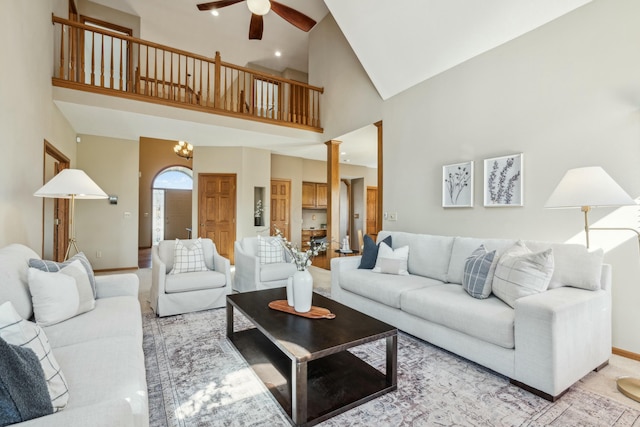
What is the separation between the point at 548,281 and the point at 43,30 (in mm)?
5840

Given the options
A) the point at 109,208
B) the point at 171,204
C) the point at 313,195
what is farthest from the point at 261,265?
the point at 171,204

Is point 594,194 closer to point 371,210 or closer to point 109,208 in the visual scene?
point 109,208

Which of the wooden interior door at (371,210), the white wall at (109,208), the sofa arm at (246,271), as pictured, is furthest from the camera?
the wooden interior door at (371,210)

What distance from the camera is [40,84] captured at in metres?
3.50

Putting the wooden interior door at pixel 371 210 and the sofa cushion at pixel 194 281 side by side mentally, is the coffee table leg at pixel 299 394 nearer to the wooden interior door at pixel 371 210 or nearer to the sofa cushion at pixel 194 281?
the sofa cushion at pixel 194 281

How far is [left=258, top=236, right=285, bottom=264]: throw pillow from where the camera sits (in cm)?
437

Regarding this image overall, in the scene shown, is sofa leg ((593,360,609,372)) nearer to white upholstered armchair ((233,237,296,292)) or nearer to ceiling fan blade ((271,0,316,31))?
white upholstered armchair ((233,237,296,292))

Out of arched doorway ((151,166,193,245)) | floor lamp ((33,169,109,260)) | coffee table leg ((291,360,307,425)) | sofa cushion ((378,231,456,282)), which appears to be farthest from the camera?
arched doorway ((151,166,193,245))

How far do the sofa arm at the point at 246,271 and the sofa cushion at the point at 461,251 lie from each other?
7.70 feet

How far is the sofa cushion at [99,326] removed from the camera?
1.74 meters

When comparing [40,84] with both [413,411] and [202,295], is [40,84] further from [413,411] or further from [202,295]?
[413,411]

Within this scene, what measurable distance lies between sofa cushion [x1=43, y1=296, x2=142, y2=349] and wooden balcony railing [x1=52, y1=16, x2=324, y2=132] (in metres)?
3.57

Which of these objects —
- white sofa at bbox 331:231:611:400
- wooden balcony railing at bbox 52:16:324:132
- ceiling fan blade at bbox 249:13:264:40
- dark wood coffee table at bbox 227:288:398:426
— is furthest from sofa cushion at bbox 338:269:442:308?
ceiling fan blade at bbox 249:13:264:40

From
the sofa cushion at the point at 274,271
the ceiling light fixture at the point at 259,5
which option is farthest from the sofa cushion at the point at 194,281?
the ceiling light fixture at the point at 259,5
